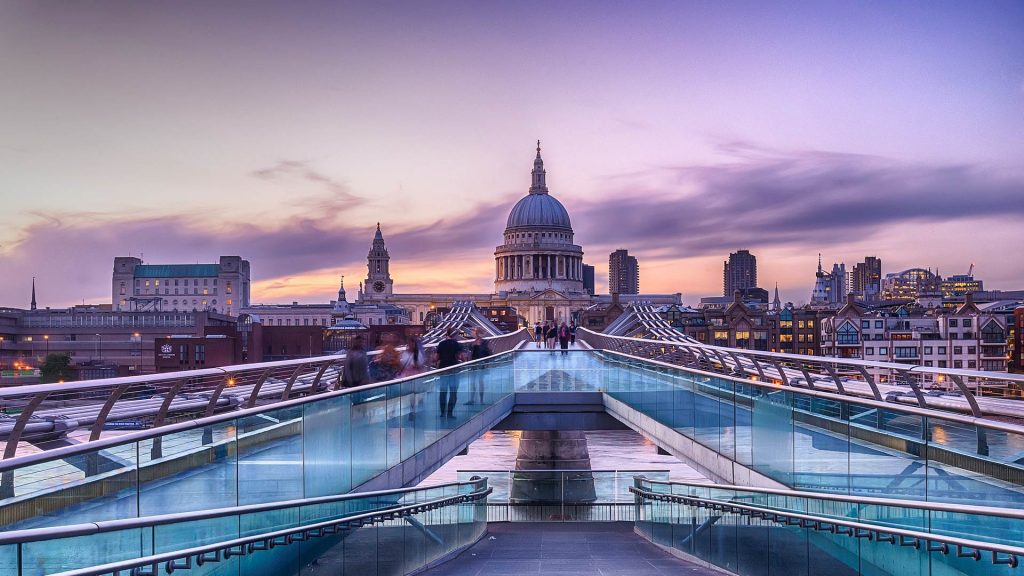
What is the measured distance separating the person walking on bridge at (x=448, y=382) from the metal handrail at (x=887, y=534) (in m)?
4.09

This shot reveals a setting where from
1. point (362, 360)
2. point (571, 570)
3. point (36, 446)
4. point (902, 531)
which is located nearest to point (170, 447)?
point (36, 446)

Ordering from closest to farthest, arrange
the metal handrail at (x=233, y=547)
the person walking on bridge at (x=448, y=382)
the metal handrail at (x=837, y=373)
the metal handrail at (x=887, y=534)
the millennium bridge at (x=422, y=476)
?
the metal handrail at (x=233, y=547)
the millennium bridge at (x=422, y=476)
the metal handrail at (x=887, y=534)
the metal handrail at (x=837, y=373)
the person walking on bridge at (x=448, y=382)

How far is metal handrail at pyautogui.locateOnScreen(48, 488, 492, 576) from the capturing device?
453 centimetres

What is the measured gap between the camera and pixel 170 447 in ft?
18.6

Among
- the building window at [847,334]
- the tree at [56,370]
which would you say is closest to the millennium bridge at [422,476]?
the tree at [56,370]

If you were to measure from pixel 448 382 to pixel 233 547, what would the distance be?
297 inches

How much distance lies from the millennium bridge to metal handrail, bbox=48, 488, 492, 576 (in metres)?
0.02

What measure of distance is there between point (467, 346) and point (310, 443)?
614 inches

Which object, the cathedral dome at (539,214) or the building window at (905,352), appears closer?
the building window at (905,352)

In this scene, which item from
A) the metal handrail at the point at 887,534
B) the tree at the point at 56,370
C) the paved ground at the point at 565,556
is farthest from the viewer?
the tree at the point at 56,370

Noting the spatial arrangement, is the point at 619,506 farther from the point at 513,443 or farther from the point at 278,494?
the point at 513,443

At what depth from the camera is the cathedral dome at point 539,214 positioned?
585 ft

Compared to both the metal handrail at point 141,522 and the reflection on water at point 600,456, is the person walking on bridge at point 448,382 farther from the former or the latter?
the reflection on water at point 600,456

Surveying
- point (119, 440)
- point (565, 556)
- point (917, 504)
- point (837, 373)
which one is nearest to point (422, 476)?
point (565, 556)
